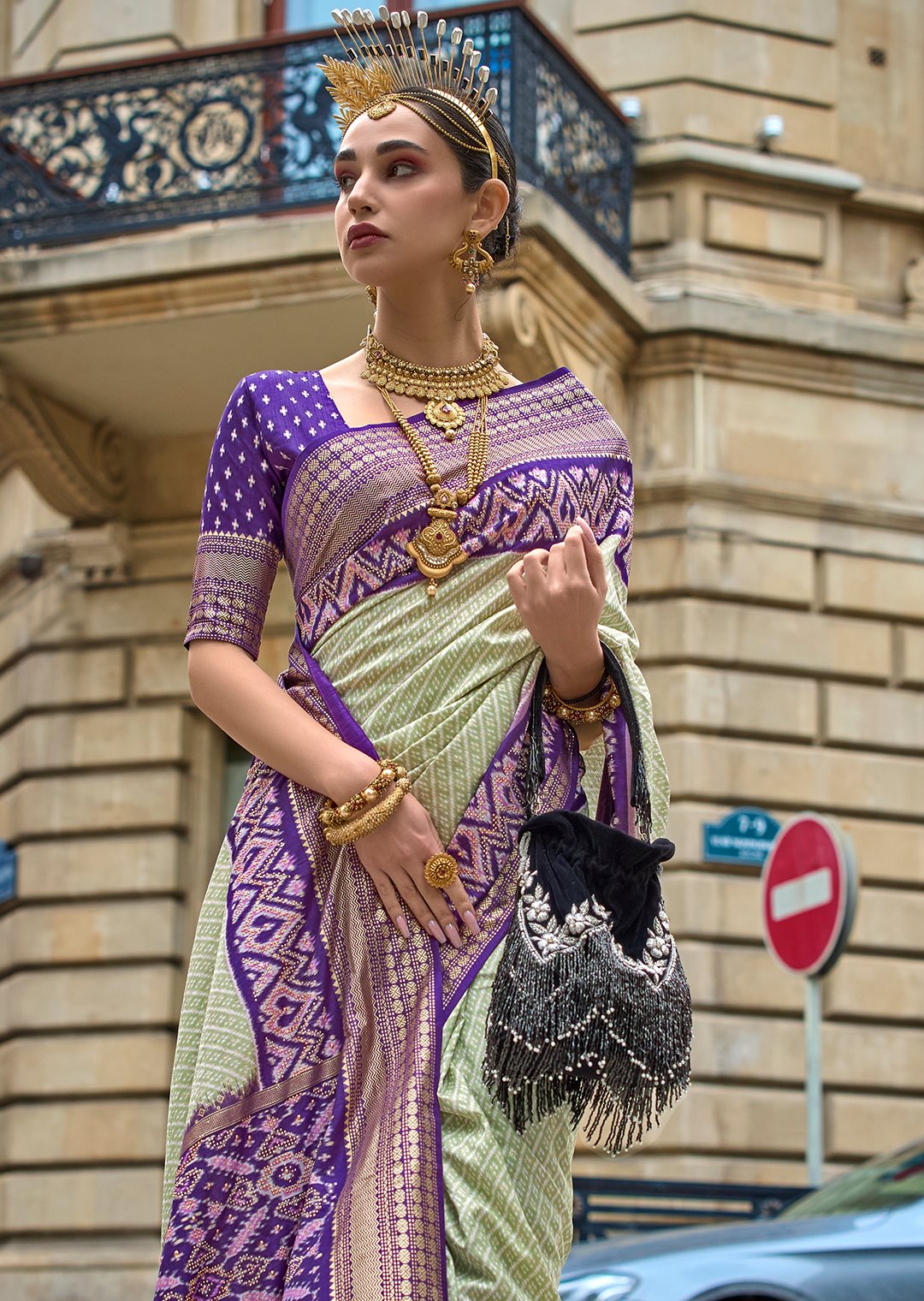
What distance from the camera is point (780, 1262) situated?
6004 millimetres

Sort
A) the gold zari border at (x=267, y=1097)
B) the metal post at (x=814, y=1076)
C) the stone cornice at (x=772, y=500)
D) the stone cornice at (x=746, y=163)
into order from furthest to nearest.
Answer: the stone cornice at (x=746, y=163) < the stone cornice at (x=772, y=500) < the metal post at (x=814, y=1076) < the gold zari border at (x=267, y=1097)

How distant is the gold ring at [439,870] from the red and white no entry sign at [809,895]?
17.2 ft

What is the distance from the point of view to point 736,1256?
19.8 feet

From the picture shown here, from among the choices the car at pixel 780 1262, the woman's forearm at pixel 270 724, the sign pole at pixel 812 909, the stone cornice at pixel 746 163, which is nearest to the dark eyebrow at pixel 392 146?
the woman's forearm at pixel 270 724

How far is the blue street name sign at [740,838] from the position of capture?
10445 millimetres

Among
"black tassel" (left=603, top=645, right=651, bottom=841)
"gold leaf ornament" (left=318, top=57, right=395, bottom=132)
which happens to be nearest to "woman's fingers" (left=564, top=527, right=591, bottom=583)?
"black tassel" (left=603, top=645, right=651, bottom=841)

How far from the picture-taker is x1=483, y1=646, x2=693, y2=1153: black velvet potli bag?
2.37m

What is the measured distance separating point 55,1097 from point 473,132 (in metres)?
9.43

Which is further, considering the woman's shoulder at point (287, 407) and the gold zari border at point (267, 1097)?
the woman's shoulder at point (287, 407)

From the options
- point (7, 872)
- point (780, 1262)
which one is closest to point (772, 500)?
point (7, 872)

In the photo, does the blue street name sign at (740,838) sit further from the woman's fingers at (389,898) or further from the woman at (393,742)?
the woman's fingers at (389,898)

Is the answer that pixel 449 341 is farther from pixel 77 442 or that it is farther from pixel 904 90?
pixel 904 90

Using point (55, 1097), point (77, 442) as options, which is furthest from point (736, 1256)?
point (77, 442)

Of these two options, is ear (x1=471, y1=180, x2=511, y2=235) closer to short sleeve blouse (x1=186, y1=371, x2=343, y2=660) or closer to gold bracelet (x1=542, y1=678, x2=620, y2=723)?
short sleeve blouse (x1=186, y1=371, x2=343, y2=660)
